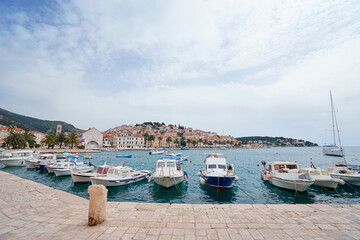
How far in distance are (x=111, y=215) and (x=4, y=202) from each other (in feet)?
17.7

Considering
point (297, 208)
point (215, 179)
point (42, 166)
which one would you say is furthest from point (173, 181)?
point (42, 166)

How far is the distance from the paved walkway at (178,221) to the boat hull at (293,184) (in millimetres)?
7940

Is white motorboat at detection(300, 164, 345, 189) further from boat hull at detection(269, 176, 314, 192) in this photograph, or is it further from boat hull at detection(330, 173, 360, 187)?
boat hull at detection(269, 176, 314, 192)

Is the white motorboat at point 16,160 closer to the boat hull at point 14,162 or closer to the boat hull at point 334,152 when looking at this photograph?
the boat hull at point 14,162

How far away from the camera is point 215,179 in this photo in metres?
15.5

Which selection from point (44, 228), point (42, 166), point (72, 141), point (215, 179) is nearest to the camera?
point (44, 228)

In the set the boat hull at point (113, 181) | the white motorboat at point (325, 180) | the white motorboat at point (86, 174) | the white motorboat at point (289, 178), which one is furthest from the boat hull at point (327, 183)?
the white motorboat at point (86, 174)

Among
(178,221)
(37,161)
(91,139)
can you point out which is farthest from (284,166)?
(91,139)

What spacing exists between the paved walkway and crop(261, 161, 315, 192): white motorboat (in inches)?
319

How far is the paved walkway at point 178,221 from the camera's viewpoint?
4.91m

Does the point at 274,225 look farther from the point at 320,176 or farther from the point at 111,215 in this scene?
the point at 320,176

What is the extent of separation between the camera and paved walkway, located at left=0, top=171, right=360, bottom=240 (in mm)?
4914

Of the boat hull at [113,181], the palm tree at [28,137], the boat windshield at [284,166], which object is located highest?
the palm tree at [28,137]

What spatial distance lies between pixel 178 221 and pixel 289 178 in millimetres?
14057
